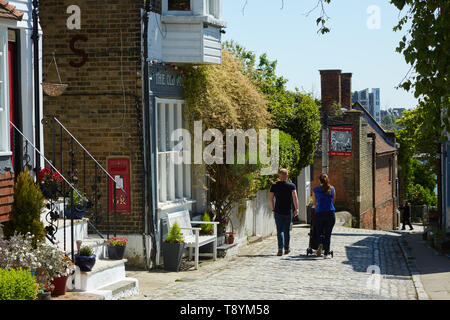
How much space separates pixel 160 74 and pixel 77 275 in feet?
18.1

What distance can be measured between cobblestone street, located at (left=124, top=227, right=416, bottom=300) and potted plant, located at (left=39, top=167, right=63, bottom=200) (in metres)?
1.94

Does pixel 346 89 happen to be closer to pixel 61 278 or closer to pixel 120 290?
pixel 120 290

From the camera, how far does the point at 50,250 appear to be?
9.06 m

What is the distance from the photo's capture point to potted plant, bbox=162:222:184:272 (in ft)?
43.5

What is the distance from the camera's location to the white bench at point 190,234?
1354 centimetres

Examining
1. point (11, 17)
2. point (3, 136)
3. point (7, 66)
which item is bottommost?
point (3, 136)

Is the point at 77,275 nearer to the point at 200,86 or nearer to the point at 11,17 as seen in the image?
the point at 11,17

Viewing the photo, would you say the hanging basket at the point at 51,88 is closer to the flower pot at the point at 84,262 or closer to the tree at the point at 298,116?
the flower pot at the point at 84,262

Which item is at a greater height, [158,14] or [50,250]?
Answer: [158,14]

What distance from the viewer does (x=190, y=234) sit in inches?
577

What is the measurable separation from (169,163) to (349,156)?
22.3 metres

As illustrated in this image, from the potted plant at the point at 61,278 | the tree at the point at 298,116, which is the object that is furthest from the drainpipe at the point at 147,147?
the tree at the point at 298,116

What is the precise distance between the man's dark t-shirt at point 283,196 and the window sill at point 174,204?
1819mm
